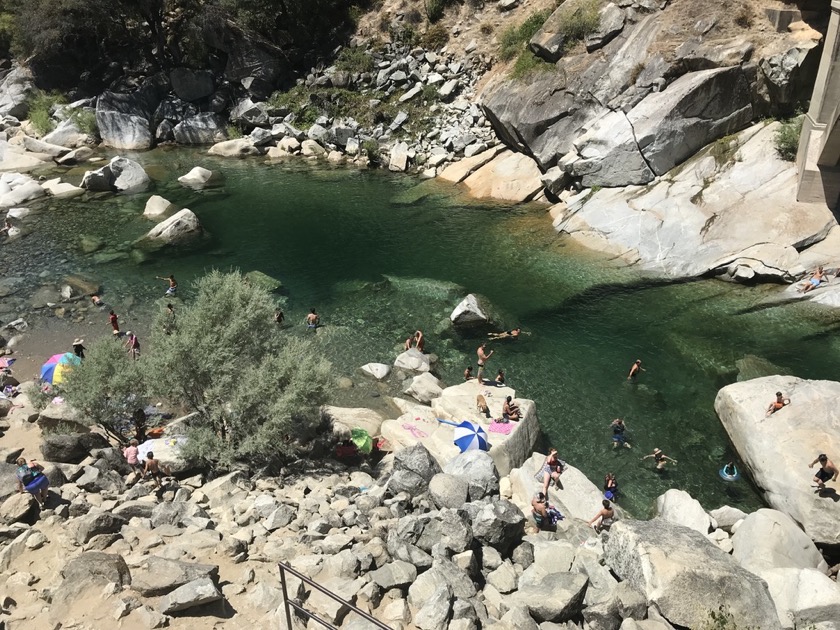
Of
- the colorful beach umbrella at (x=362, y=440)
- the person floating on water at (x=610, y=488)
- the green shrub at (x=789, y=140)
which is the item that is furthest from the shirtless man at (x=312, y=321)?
the green shrub at (x=789, y=140)

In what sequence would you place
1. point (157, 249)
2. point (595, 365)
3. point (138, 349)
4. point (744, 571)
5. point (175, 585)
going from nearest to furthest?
point (175, 585) → point (744, 571) → point (595, 365) → point (138, 349) → point (157, 249)

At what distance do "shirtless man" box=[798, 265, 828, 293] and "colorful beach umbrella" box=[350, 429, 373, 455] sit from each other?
18685mm

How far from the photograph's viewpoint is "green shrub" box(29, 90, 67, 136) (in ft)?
164

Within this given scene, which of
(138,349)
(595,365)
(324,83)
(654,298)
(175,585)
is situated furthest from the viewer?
(324,83)

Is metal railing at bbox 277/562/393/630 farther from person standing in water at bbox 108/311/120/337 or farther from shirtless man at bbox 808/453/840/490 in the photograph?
person standing in water at bbox 108/311/120/337

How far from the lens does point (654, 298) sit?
25.0 m

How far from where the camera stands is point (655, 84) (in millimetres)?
31672

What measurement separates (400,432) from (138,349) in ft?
38.8

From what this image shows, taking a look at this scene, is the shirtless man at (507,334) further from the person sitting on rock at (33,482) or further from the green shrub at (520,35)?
the green shrub at (520,35)

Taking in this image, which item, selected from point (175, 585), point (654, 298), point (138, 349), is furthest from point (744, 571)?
point (138, 349)

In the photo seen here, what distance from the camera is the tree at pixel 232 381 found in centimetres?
1475

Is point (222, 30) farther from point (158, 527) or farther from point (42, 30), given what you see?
point (158, 527)

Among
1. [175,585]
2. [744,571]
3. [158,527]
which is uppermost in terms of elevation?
[175,585]

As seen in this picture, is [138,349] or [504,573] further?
[138,349]
